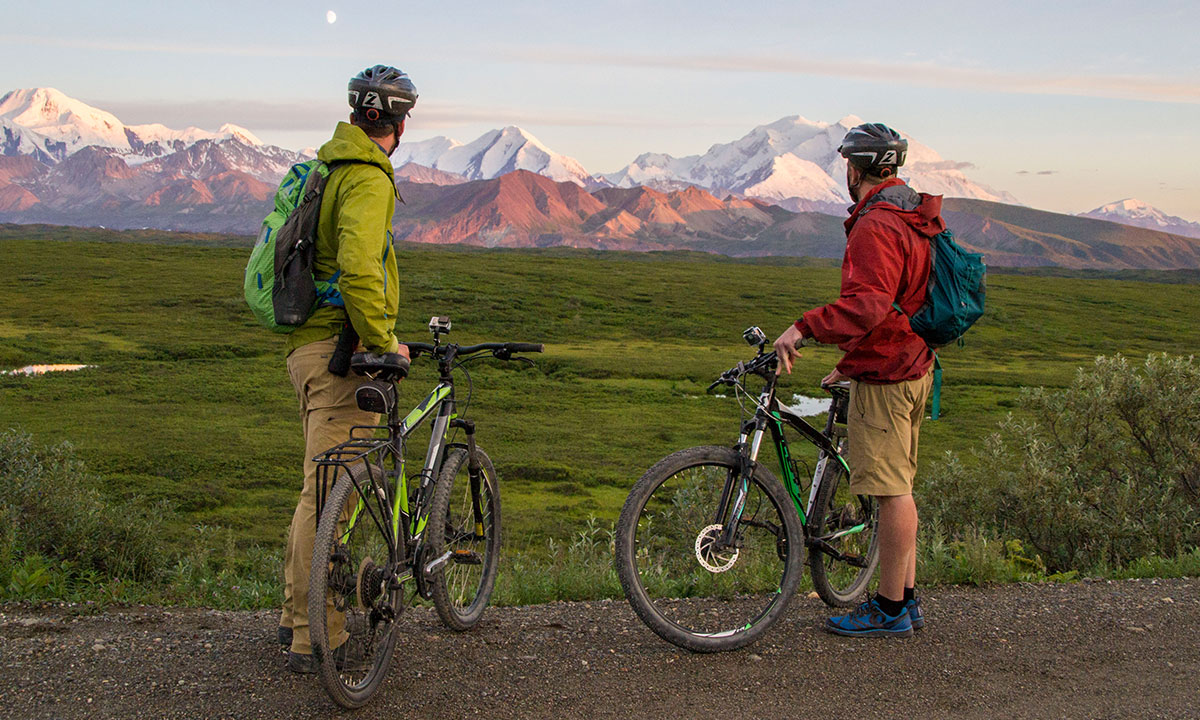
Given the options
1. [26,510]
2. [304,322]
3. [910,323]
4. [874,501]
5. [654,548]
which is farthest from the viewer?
[654,548]

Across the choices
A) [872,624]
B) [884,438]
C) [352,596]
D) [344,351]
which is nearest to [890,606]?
[872,624]

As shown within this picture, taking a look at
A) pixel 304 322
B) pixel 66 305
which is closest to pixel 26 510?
pixel 304 322

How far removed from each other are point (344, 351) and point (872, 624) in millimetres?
3156

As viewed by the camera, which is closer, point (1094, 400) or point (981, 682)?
point (981, 682)

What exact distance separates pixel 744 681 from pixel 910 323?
2.02 meters

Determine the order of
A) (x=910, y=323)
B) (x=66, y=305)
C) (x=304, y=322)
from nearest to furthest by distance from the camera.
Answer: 1. (x=304, y=322)
2. (x=910, y=323)
3. (x=66, y=305)

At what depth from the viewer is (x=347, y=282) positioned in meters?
4.33

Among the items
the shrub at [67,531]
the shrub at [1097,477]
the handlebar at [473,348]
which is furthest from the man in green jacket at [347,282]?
the shrub at [1097,477]

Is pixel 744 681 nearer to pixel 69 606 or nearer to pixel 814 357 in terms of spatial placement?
pixel 69 606

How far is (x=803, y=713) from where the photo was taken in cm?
439

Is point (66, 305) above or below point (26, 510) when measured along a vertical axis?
below

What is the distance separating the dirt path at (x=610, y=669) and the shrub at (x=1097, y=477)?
14.5ft

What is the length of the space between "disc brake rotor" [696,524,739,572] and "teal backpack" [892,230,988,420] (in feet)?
4.33

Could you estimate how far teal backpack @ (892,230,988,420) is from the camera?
512cm
